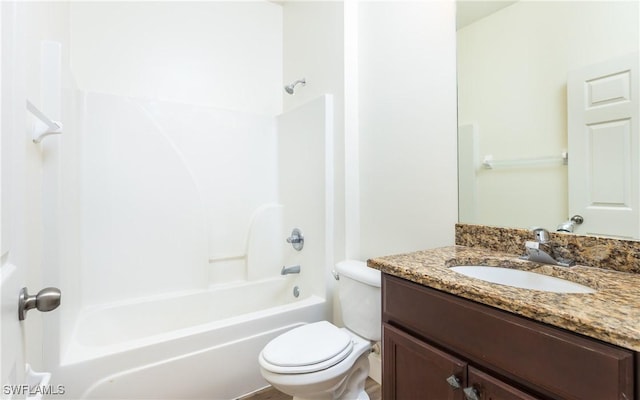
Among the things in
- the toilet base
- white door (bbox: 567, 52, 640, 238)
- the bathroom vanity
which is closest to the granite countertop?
the bathroom vanity

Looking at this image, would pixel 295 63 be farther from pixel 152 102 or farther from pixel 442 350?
pixel 442 350

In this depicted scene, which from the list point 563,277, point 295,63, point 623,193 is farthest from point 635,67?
point 295,63

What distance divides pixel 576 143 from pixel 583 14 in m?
0.44

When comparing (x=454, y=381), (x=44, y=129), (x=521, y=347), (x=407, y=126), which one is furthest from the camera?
(x=407, y=126)

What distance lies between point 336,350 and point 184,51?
7.50 feet

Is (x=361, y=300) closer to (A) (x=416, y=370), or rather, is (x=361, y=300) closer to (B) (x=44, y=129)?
(A) (x=416, y=370)

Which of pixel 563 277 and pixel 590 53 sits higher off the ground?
pixel 590 53

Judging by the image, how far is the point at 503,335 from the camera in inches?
27.6

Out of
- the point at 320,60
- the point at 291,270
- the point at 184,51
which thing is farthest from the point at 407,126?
the point at 184,51

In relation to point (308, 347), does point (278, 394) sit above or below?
below

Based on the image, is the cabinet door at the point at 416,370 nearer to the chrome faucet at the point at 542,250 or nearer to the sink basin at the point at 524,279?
the sink basin at the point at 524,279

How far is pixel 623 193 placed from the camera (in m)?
0.92

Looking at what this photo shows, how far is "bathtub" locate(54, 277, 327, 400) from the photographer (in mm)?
1281

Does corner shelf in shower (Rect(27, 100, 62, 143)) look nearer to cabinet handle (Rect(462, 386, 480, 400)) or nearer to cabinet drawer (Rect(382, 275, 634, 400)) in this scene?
cabinet drawer (Rect(382, 275, 634, 400))
